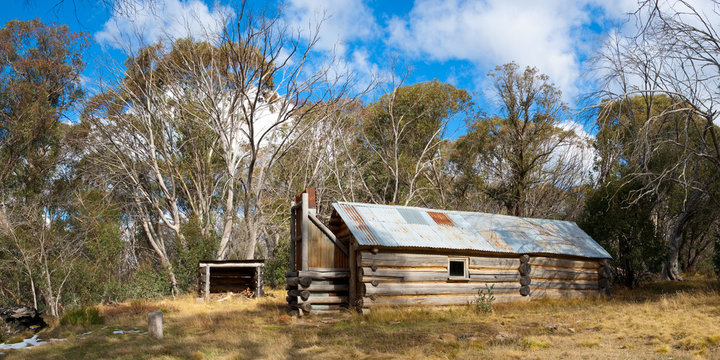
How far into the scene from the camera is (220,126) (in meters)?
27.6

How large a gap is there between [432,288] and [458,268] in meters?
1.61

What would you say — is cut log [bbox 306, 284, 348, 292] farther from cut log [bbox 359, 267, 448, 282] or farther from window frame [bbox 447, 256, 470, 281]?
window frame [bbox 447, 256, 470, 281]

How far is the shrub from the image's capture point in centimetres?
1584

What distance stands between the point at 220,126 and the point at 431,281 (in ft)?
52.7

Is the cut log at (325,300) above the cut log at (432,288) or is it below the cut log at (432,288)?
below

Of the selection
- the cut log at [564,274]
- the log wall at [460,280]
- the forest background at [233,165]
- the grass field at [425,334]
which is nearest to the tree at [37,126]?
the forest background at [233,165]

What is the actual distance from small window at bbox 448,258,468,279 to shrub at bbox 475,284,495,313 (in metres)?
0.78

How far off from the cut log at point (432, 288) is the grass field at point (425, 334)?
0.60 metres

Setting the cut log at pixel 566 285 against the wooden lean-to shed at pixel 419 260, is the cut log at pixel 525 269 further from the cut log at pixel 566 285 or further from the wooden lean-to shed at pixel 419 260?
the cut log at pixel 566 285

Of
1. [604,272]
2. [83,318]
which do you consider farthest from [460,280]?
[83,318]

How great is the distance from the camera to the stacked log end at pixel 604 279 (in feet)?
66.4

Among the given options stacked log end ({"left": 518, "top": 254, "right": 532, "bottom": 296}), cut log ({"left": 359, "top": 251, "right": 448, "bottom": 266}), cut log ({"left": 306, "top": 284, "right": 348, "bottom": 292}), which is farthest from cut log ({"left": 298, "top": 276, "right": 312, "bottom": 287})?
stacked log end ({"left": 518, "top": 254, "right": 532, "bottom": 296})

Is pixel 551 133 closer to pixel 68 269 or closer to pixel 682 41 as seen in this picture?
pixel 682 41

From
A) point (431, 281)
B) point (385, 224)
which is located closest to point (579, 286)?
point (431, 281)
